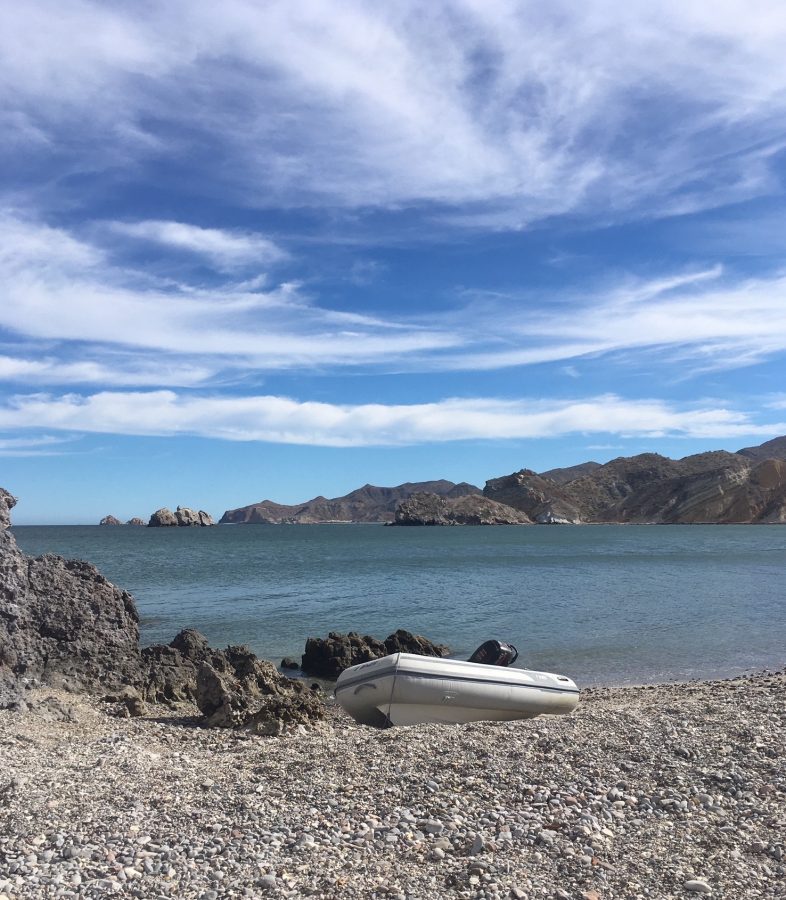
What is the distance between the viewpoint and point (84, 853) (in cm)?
648

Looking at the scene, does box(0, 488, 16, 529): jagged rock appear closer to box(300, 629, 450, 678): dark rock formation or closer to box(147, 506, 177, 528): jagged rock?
box(300, 629, 450, 678): dark rock formation

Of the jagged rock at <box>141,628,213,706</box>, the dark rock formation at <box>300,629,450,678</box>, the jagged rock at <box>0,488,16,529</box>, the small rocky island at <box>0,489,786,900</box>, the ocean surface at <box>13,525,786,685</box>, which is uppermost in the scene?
the jagged rock at <box>0,488,16,529</box>

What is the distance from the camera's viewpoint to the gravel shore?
6.09m

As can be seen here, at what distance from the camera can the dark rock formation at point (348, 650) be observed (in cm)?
1877

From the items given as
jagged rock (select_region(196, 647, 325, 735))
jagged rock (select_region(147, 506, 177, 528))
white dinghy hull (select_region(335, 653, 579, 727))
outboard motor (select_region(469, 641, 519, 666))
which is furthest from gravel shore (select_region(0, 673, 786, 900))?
jagged rock (select_region(147, 506, 177, 528))

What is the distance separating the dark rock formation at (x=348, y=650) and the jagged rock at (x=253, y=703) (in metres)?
3.80

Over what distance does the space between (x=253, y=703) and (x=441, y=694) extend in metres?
3.13

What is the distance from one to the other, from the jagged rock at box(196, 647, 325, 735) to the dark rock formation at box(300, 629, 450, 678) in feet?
12.5

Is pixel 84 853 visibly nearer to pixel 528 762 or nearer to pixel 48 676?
pixel 528 762

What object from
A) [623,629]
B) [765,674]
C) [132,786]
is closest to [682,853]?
[132,786]

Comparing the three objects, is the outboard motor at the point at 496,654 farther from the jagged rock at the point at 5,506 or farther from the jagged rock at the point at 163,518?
the jagged rock at the point at 163,518

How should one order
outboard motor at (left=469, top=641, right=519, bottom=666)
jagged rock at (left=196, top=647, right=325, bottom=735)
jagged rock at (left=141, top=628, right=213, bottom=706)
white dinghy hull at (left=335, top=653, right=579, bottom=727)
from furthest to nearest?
outboard motor at (left=469, top=641, right=519, bottom=666)
jagged rock at (left=141, top=628, right=213, bottom=706)
white dinghy hull at (left=335, top=653, right=579, bottom=727)
jagged rock at (left=196, top=647, right=325, bottom=735)

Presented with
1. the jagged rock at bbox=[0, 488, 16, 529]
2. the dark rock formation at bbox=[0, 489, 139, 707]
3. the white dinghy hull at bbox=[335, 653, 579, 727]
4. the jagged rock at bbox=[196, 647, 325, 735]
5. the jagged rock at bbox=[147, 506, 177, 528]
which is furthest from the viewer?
the jagged rock at bbox=[147, 506, 177, 528]

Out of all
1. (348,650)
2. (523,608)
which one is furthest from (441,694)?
(523,608)
